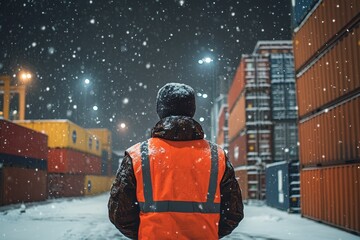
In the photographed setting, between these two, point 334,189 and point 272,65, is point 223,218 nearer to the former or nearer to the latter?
point 334,189

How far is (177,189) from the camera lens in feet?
7.62

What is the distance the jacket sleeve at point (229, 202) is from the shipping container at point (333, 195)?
26.0ft

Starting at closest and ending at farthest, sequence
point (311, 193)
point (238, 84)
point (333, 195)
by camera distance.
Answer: point (333, 195), point (311, 193), point (238, 84)

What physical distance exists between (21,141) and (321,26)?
16.5 metres

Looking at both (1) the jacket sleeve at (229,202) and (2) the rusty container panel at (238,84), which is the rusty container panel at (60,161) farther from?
(1) the jacket sleeve at (229,202)

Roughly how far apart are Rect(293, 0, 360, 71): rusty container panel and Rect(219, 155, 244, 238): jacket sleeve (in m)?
8.55

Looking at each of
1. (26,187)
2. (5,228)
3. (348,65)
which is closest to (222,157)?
(348,65)

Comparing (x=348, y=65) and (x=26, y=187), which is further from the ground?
(x=348, y=65)

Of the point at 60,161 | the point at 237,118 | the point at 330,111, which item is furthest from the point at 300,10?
the point at 60,161

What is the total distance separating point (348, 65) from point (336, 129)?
1713 mm

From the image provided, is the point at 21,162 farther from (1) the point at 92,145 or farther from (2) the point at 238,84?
(1) the point at 92,145

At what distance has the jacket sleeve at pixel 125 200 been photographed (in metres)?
2.36

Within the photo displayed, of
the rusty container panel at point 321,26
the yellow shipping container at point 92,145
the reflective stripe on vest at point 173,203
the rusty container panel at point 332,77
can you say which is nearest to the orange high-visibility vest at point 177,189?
the reflective stripe on vest at point 173,203

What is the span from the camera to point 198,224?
2295 mm
